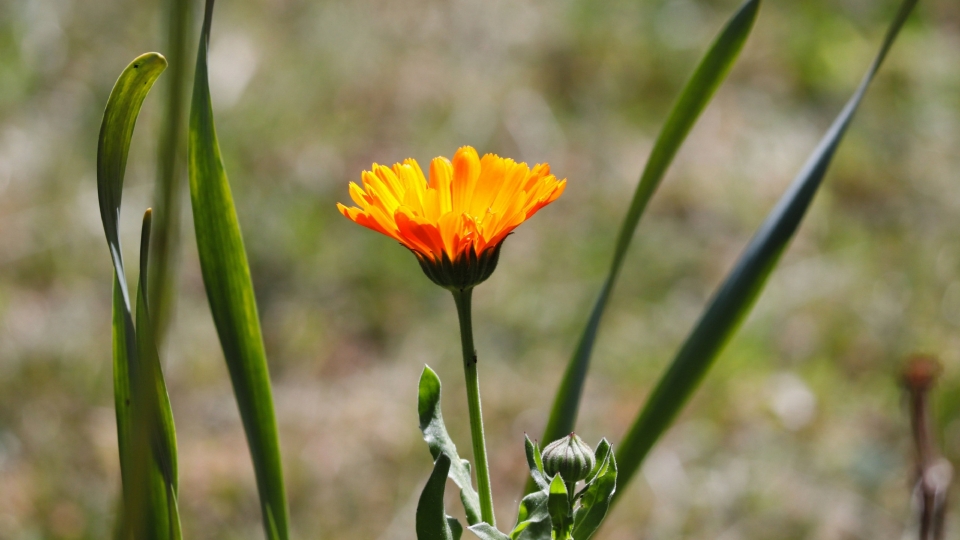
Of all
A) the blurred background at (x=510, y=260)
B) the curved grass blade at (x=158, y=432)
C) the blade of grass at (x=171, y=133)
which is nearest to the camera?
the blade of grass at (x=171, y=133)

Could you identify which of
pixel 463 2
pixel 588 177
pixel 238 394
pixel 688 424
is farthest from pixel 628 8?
pixel 238 394

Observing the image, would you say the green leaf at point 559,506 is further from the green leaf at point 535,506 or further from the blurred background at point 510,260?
the blurred background at point 510,260

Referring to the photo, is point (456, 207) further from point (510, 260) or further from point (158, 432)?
point (510, 260)

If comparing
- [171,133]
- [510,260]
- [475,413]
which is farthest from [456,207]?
[510,260]

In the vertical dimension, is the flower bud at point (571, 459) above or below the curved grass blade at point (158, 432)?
below

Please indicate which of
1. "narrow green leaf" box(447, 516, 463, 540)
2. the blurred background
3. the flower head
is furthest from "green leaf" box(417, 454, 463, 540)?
the blurred background

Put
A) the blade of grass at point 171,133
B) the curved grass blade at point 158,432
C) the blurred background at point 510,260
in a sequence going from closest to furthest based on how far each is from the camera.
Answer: the blade of grass at point 171,133
the curved grass blade at point 158,432
the blurred background at point 510,260

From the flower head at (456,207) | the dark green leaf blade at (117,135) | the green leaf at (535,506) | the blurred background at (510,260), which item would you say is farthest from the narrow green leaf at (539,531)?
the blurred background at (510,260)

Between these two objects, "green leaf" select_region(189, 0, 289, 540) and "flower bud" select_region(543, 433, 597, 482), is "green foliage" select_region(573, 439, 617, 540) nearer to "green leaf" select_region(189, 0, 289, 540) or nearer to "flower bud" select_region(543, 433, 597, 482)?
"flower bud" select_region(543, 433, 597, 482)
